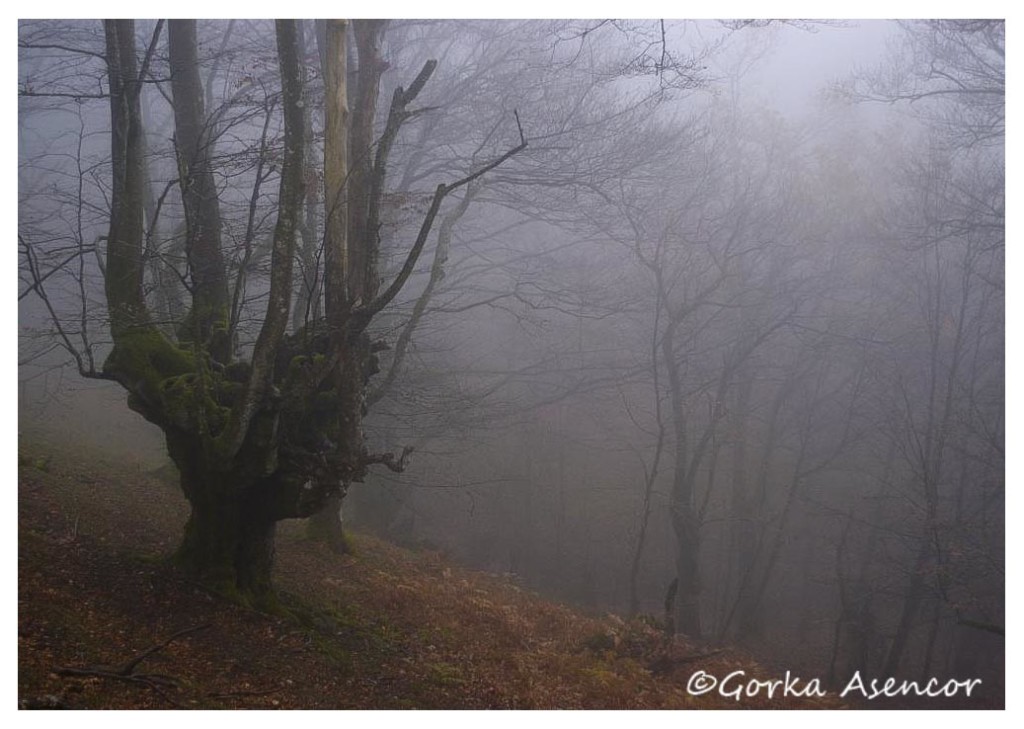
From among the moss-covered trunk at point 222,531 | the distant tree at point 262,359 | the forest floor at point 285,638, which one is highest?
the distant tree at point 262,359

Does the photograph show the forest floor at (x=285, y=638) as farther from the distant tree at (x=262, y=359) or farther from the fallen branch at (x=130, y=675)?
the distant tree at (x=262, y=359)

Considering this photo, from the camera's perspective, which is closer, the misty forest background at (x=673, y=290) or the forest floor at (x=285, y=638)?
the forest floor at (x=285, y=638)

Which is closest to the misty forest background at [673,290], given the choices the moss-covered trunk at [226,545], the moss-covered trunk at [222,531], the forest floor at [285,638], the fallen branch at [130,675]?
the moss-covered trunk at [222,531]

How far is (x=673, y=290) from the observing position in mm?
15906

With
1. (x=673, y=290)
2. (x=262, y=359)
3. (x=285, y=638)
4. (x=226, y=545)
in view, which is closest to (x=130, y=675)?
(x=285, y=638)

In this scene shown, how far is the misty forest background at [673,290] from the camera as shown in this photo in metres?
9.36

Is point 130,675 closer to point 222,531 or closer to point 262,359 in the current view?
point 222,531

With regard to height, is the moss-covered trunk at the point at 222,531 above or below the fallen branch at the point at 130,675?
above

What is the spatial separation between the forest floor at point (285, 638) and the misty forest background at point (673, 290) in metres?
1.97

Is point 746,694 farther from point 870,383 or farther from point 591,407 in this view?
point 591,407

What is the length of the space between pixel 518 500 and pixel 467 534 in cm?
171

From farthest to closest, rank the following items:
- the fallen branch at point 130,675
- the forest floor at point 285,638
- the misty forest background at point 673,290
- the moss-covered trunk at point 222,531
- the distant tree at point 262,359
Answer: the misty forest background at point 673,290
the moss-covered trunk at point 222,531
the distant tree at point 262,359
the forest floor at point 285,638
the fallen branch at point 130,675

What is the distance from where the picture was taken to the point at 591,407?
20.3 m

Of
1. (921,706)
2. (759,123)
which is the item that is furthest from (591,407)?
(921,706)
